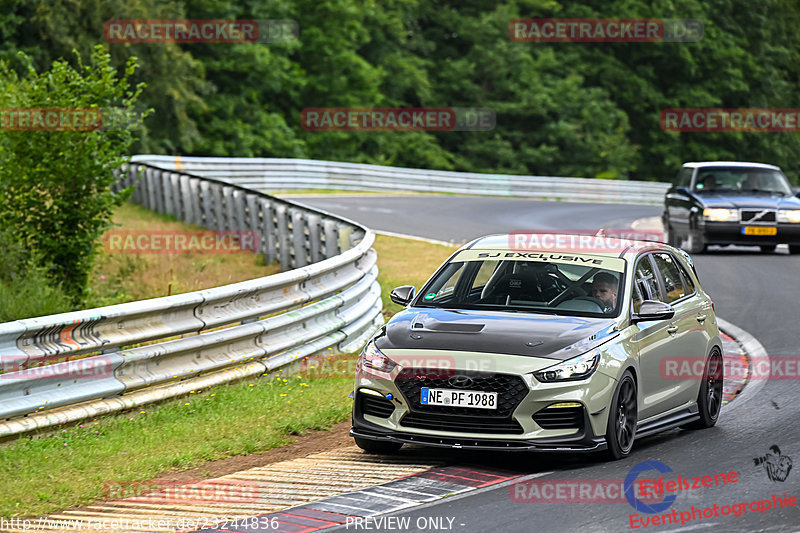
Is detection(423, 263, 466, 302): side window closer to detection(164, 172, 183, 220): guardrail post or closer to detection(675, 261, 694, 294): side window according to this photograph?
detection(675, 261, 694, 294): side window

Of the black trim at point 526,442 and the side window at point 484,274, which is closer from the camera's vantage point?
the black trim at point 526,442

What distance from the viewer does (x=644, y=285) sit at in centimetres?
933

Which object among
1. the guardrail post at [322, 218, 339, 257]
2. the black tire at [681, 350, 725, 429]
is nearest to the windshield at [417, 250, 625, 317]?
the black tire at [681, 350, 725, 429]

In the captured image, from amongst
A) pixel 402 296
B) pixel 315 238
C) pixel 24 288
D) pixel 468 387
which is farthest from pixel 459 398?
pixel 315 238

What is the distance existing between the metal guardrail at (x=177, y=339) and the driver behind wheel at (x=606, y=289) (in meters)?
3.22

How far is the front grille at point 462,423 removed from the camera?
7.88 meters

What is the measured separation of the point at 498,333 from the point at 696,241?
1508cm

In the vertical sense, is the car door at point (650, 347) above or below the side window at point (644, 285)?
below

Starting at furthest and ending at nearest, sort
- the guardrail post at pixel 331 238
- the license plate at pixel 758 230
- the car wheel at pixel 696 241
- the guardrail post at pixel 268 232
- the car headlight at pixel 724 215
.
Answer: the car wheel at pixel 696 241
the license plate at pixel 758 230
the car headlight at pixel 724 215
the guardrail post at pixel 268 232
the guardrail post at pixel 331 238

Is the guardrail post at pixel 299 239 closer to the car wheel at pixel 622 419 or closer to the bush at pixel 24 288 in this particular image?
the bush at pixel 24 288

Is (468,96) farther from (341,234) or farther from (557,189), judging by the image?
(341,234)

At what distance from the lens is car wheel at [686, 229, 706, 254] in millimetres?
22319

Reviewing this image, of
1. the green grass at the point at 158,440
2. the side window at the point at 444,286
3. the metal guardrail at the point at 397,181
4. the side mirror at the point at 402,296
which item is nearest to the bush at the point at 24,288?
the green grass at the point at 158,440

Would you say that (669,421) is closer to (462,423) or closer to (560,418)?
(560,418)
